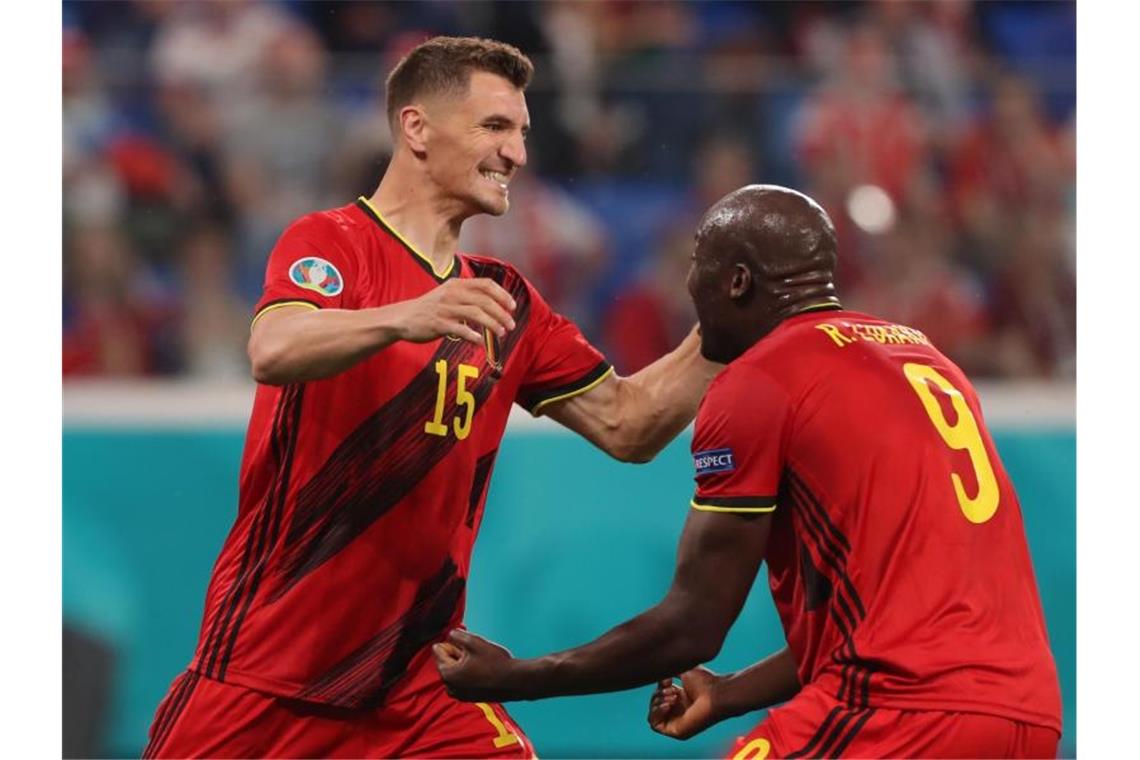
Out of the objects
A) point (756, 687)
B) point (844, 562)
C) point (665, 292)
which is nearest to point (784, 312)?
point (844, 562)

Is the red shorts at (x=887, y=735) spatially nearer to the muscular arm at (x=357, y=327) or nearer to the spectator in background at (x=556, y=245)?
the muscular arm at (x=357, y=327)

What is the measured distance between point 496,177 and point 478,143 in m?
0.12

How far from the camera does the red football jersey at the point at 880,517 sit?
11.7ft

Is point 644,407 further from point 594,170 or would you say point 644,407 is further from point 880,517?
point 594,170

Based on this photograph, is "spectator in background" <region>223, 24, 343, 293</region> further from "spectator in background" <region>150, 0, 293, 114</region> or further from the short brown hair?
the short brown hair

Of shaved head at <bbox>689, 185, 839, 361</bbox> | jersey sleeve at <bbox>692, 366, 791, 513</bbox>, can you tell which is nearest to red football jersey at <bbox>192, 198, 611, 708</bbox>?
shaved head at <bbox>689, 185, 839, 361</bbox>

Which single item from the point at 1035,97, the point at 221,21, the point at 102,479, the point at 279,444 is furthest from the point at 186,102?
the point at 1035,97

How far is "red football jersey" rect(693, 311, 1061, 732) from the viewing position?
11.7ft

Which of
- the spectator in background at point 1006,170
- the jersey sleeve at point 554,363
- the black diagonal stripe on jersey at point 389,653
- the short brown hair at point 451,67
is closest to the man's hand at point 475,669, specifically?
the black diagonal stripe on jersey at point 389,653

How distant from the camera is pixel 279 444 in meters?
4.68

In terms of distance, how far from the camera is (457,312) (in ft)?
13.0

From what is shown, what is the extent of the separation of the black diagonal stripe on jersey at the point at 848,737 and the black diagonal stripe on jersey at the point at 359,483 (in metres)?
1.66

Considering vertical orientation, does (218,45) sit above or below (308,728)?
above

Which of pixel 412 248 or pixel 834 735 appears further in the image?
pixel 412 248
